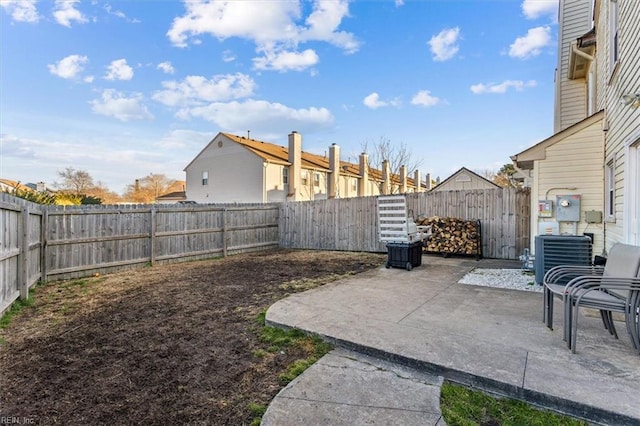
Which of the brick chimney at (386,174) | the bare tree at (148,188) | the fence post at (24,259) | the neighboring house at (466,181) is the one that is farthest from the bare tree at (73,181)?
the neighboring house at (466,181)

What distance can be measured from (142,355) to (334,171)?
22048mm

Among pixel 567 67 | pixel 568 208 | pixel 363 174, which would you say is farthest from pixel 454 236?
pixel 363 174

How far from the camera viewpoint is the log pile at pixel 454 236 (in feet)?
27.7

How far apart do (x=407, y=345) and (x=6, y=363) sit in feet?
11.7

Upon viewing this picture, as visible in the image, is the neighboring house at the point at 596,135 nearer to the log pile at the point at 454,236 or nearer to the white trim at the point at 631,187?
the white trim at the point at 631,187

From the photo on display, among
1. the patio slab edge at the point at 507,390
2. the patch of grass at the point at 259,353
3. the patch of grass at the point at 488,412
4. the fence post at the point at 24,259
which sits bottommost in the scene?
the patch of grass at the point at 259,353

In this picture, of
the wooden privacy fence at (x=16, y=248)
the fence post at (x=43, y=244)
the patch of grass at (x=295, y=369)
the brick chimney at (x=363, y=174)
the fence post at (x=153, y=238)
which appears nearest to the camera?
the patch of grass at (x=295, y=369)

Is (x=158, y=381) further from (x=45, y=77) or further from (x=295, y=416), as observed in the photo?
(x=45, y=77)

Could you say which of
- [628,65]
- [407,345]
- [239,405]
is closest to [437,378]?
[407,345]

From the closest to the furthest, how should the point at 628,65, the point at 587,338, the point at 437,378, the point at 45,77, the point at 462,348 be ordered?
1. the point at 437,378
2. the point at 462,348
3. the point at 587,338
4. the point at 628,65
5. the point at 45,77

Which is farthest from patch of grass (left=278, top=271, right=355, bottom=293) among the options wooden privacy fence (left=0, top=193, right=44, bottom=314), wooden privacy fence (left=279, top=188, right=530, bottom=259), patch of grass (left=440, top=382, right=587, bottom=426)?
wooden privacy fence (left=279, top=188, right=530, bottom=259)

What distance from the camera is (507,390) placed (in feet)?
7.30

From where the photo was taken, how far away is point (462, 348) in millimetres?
2818

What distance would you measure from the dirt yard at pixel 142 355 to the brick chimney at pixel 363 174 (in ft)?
68.1
